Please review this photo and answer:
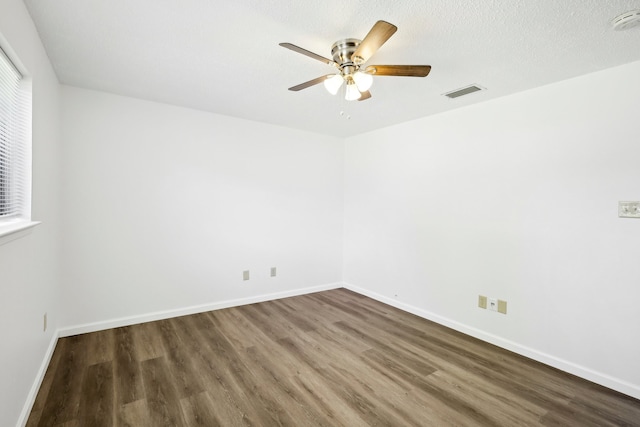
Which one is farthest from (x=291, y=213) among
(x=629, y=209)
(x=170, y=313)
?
(x=629, y=209)

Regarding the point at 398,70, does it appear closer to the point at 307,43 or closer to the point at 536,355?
the point at 307,43

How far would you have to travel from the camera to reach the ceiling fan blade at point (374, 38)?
143 centimetres

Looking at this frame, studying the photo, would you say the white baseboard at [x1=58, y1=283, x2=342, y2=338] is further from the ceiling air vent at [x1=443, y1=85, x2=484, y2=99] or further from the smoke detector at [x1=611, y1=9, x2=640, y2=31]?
the smoke detector at [x1=611, y1=9, x2=640, y2=31]

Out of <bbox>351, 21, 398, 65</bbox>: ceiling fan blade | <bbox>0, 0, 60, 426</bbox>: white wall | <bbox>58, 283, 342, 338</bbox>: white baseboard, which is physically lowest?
<bbox>58, 283, 342, 338</bbox>: white baseboard

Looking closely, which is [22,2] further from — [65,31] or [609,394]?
[609,394]

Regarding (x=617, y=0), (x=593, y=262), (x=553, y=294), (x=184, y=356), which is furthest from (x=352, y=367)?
(x=617, y=0)

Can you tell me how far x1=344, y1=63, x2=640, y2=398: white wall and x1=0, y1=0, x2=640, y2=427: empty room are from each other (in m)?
0.02

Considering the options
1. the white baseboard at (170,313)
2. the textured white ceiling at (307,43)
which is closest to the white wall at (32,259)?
the textured white ceiling at (307,43)

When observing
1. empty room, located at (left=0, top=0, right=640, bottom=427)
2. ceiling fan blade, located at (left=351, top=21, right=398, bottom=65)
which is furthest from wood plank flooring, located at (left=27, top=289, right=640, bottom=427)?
ceiling fan blade, located at (left=351, top=21, right=398, bottom=65)

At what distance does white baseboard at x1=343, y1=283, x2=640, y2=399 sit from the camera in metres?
2.12

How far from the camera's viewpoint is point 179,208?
10.9 feet

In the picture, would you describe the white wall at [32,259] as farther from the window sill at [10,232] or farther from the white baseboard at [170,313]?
the white baseboard at [170,313]

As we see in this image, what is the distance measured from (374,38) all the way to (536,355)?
2.78m

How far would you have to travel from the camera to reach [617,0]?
58.2 inches
